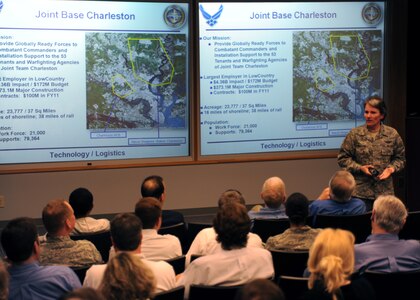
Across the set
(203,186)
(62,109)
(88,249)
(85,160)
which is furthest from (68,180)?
(88,249)

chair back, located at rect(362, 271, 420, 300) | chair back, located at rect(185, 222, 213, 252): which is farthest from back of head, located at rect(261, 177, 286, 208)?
chair back, located at rect(362, 271, 420, 300)

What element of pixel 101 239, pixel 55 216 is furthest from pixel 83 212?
pixel 55 216

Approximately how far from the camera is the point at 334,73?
827cm

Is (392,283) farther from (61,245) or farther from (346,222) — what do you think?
(61,245)

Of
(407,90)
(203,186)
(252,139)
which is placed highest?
(407,90)

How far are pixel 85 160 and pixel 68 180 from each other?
29 centimetres

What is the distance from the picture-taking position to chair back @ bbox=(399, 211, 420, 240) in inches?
196

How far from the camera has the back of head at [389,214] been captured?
378 centimetres

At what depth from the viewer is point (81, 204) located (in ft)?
16.0

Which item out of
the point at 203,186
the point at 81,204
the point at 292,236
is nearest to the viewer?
the point at 292,236

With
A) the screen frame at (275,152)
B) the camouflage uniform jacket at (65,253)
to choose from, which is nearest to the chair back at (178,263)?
the camouflage uniform jacket at (65,253)

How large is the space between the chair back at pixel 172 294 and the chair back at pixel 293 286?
0.51m

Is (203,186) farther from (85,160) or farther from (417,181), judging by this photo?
(417,181)

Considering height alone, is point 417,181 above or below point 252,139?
below
